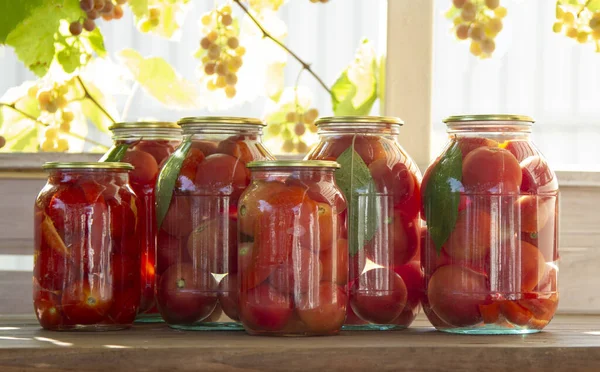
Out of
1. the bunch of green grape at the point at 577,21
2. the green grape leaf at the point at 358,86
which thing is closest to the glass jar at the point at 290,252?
the green grape leaf at the point at 358,86

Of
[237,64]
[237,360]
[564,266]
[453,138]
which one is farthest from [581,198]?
[237,360]

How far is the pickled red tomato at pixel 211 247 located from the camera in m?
0.90

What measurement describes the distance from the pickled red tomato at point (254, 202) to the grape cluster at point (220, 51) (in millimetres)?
460

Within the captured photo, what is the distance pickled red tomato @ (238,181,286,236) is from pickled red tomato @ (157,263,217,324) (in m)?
0.08

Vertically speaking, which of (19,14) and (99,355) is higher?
(19,14)

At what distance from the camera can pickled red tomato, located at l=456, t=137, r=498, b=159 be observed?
2.92 ft

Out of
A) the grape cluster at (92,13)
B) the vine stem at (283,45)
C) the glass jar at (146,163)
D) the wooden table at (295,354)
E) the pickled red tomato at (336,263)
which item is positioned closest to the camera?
the wooden table at (295,354)

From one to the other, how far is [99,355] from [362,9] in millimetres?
774

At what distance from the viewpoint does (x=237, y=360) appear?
74 cm

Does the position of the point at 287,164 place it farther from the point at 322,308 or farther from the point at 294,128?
Answer: the point at 294,128

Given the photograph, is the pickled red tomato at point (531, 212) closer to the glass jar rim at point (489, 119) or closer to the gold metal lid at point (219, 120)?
the glass jar rim at point (489, 119)

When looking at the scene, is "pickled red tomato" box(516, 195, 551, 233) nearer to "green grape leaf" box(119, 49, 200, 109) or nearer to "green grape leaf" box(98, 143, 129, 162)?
"green grape leaf" box(98, 143, 129, 162)

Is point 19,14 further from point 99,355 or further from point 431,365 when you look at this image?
point 431,365

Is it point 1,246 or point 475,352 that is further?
point 1,246
